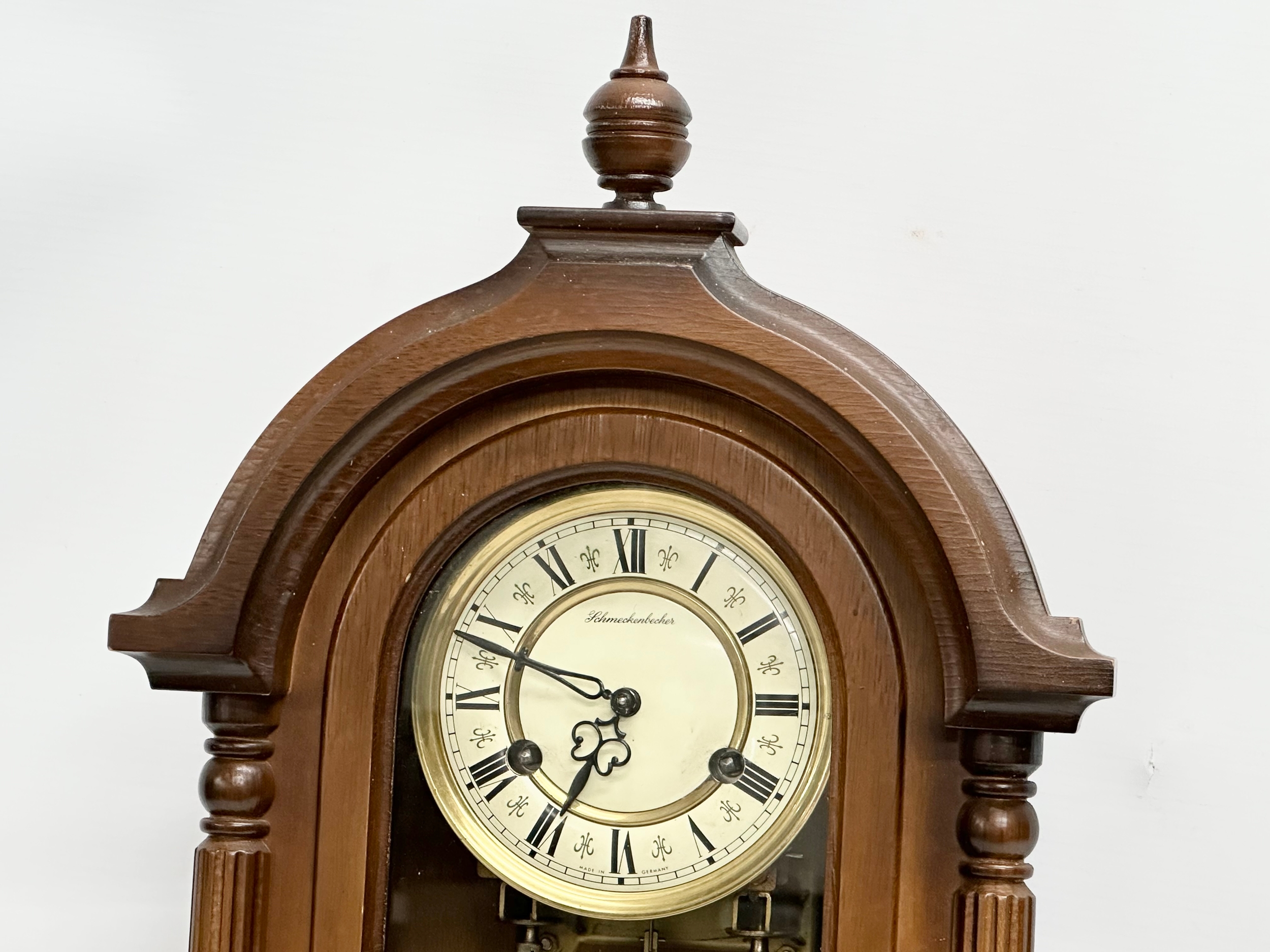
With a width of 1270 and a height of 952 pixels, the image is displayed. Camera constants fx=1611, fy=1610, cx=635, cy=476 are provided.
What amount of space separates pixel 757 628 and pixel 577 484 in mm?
158

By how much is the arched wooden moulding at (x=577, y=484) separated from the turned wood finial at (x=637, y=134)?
0.22ft

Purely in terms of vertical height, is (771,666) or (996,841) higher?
(771,666)

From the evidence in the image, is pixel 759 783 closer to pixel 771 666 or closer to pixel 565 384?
pixel 771 666

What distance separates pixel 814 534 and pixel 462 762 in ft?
0.95

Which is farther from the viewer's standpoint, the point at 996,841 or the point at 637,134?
the point at 637,134

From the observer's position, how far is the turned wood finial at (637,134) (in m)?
1.14

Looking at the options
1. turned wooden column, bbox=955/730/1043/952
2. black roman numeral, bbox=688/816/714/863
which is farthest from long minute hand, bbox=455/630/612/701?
turned wooden column, bbox=955/730/1043/952

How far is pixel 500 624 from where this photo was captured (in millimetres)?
1116

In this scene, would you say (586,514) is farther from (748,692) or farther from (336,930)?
(336,930)

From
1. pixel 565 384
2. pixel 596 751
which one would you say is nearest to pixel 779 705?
pixel 596 751

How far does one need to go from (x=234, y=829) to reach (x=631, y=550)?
327mm

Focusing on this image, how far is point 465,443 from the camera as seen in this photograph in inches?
43.4

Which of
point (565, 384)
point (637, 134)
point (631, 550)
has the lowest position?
point (631, 550)

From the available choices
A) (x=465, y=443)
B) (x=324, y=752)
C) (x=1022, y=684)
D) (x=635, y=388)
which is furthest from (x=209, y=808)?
(x=1022, y=684)
